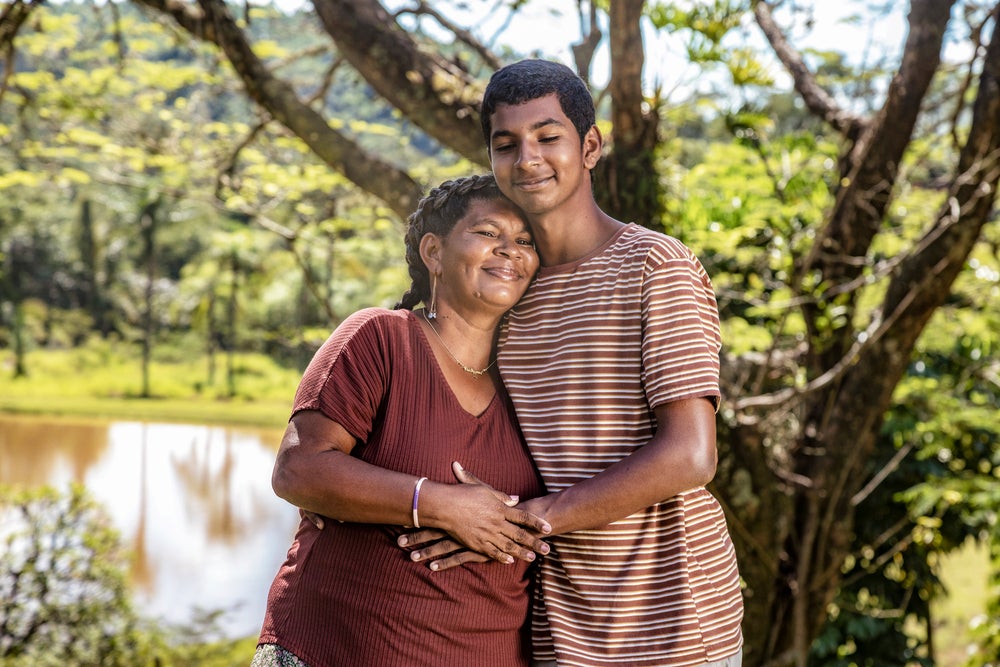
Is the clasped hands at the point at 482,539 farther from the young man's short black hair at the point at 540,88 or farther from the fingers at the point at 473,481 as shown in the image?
the young man's short black hair at the point at 540,88

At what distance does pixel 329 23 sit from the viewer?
11.1ft

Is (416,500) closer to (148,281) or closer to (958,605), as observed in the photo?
(958,605)

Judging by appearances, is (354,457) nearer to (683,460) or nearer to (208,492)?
(683,460)

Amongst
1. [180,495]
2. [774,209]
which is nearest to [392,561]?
[774,209]

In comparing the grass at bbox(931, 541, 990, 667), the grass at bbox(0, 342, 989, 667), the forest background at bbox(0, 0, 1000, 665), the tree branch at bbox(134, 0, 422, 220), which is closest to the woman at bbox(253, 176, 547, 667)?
the forest background at bbox(0, 0, 1000, 665)

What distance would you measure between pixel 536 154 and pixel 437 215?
249 mm

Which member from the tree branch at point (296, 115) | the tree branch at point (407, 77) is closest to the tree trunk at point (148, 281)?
the tree branch at point (296, 115)

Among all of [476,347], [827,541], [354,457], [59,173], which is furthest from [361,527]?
[59,173]

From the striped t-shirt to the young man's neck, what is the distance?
0.21 ft

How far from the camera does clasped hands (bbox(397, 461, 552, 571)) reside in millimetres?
1484

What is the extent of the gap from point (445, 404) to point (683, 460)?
40 cm

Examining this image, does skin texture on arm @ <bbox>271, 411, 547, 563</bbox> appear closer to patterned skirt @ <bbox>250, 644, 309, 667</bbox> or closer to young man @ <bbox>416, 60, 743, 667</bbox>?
young man @ <bbox>416, 60, 743, 667</bbox>

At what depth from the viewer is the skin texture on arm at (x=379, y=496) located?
146 cm

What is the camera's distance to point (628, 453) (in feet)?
5.17
